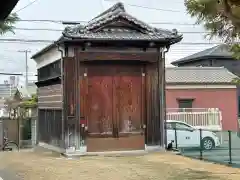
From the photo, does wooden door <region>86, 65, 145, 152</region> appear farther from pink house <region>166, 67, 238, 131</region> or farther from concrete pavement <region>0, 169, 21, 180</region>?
pink house <region>166, 67, 238, 131</region>

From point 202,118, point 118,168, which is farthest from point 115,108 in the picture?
point 202,118

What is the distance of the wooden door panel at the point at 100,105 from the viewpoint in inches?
767

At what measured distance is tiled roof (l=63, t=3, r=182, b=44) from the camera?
19000mm

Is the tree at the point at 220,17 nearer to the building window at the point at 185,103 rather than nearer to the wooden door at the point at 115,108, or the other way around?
the wooden door at the point at 115,108

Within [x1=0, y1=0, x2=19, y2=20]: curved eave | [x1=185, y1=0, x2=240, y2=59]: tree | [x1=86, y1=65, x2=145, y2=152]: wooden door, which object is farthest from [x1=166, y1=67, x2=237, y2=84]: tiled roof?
[x1=0, y1=0, x2=19, y2=20]: curved eave

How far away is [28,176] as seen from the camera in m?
14.0

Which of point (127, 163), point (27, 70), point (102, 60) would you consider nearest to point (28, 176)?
point (127, 163)

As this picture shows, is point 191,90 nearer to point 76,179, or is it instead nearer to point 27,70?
point 76,179

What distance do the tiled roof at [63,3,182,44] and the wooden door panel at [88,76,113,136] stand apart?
1.65 meters

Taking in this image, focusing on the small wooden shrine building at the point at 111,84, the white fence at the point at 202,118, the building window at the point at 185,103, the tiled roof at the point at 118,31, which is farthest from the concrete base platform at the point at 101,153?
the building window at the point at 185,103

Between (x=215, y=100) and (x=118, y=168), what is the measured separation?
24069mm

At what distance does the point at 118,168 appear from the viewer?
49.8ft

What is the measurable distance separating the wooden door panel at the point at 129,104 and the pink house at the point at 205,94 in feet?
57.2

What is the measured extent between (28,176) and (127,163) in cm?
368
